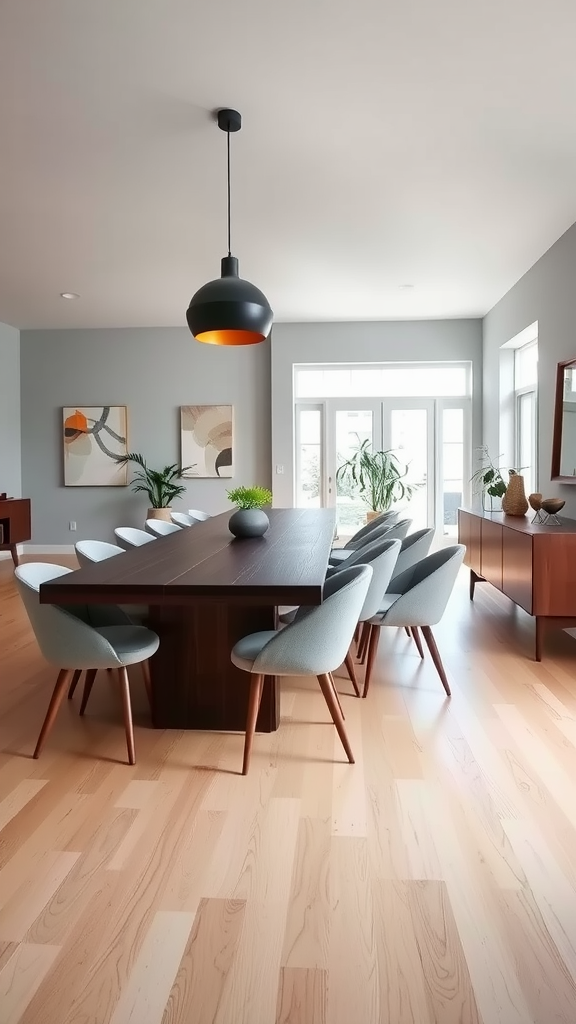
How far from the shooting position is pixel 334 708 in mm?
2494

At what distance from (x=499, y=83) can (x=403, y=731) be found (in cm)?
296

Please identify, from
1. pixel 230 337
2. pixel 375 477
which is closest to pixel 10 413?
pixel 375 477

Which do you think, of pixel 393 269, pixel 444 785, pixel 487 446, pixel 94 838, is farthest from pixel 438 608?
pixel 487 446

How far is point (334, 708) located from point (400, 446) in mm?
6496

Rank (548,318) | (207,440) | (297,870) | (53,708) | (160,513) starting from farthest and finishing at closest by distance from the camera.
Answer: (207,440)
(160,513)
(548,318)
(53,708)
(297,870)

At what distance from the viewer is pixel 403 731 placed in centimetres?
287

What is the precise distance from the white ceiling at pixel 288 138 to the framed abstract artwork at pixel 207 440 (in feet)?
7.64

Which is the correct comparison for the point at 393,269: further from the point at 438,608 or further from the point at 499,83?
the point at 438,608

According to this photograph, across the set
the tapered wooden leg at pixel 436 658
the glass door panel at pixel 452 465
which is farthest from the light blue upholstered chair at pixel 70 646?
the glass door panel at pixel 452 465

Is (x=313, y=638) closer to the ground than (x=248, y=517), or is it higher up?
closer to the ground

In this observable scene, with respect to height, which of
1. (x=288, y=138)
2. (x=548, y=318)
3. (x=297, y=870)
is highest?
(x=288, y=138)

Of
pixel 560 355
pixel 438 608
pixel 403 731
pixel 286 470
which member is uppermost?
pixel 560 355

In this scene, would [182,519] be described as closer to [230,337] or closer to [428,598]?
[230,337]

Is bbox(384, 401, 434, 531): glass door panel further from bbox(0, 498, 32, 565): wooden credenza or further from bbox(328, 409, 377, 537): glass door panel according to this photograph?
bbox(0, 498, 32, 565): wooden credenza
